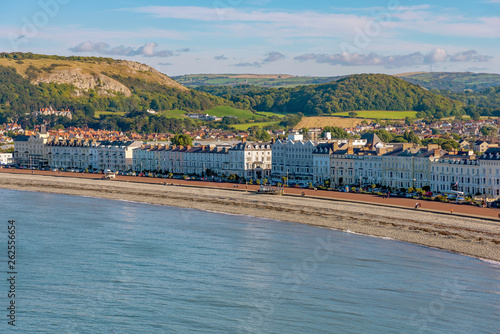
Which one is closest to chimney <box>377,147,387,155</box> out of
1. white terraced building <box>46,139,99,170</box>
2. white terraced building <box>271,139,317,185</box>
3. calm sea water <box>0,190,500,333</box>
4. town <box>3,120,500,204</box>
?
town <box>3,120,500,204</box>

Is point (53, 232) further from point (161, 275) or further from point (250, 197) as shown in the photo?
point (250, 197)

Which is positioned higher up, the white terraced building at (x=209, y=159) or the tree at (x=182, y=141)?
the tree at (x=182, y=141)

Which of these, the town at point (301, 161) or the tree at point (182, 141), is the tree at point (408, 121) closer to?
the town at point (301, 161)

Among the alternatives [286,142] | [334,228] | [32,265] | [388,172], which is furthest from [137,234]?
[286,142]

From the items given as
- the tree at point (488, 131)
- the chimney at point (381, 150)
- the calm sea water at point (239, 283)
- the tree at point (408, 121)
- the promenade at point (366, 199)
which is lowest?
the calm sea water at point (239, 283)

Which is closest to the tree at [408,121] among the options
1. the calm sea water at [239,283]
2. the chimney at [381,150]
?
the chimney at [381,150]

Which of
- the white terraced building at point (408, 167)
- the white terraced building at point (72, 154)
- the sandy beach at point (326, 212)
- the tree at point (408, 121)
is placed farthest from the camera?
the tree at point (408, 121)

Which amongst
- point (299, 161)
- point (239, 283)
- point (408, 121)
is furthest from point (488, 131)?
point (239, 283)

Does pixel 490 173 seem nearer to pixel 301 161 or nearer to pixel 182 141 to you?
pixel 301 161
